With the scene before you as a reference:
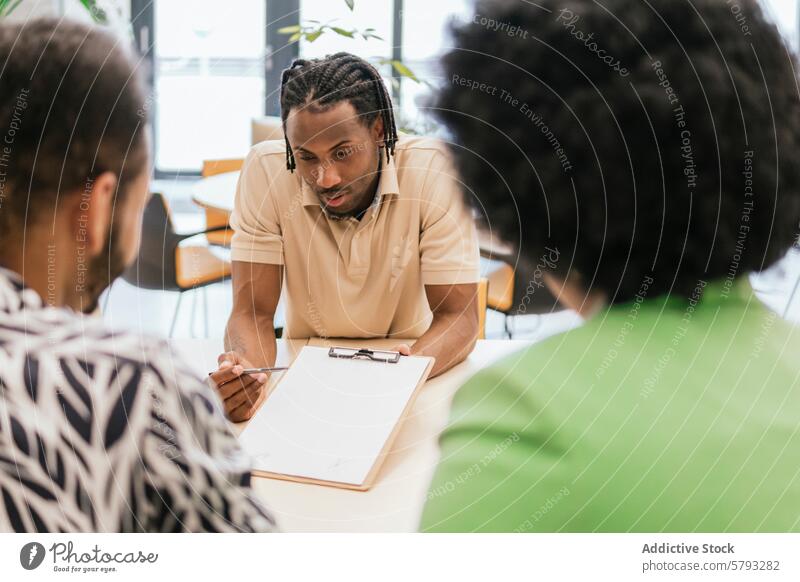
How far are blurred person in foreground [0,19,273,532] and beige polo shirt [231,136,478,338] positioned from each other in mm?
174

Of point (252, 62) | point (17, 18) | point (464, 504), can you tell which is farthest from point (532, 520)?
point (17, 18)

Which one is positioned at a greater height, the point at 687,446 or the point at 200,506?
the point at 687,446

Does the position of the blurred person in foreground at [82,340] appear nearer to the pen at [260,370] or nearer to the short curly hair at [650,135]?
the pen at [260,370]

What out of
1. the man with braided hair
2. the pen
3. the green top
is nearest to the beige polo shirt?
the man with braided hair

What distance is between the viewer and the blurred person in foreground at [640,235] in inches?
26.0

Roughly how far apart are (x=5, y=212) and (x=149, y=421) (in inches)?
11.5

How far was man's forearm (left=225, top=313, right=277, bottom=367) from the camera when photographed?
3.08 ft

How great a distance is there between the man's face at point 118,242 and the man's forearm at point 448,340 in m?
0.35

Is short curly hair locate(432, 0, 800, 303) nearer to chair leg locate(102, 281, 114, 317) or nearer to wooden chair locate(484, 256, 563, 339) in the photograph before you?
wooden chair locate(484, 256, 563, 339)

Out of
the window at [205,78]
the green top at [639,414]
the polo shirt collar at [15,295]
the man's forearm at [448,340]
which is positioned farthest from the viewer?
the man's forearm at [448,340]

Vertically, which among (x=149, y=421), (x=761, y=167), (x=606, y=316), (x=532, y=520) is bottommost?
(x=532, y=520)

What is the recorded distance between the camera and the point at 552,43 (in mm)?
691

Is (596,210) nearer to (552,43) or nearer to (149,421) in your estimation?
(552,43)

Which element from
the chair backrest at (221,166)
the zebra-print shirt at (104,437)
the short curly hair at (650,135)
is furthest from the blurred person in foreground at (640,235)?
the chair backrest at (221,166)
